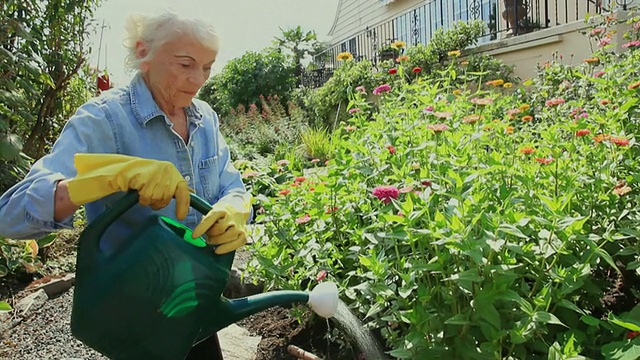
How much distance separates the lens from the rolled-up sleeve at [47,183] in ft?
3.71

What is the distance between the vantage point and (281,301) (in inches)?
48.3

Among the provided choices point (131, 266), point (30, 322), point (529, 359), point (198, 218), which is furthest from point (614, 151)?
point (30, 322)

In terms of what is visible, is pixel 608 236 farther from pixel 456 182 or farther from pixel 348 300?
pixel 348 300

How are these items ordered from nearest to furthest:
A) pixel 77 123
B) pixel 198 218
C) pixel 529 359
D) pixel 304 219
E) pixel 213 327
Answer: pixel 213 327 → pixel 77 123 → pixel 198 218 → pixel 529 359 → pixel 304 219

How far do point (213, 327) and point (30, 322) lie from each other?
2.55 meters

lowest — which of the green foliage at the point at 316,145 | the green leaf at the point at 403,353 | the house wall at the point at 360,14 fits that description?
the green leaf at the point at 403,353

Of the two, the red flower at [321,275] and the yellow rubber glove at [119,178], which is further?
the red flower at [321,275]

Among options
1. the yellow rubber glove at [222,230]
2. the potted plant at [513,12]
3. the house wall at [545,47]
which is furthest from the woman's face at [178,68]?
the potted plant at [513,12]

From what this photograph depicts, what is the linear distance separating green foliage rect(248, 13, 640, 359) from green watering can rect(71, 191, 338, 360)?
2.06 ft

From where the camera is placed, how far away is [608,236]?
5.34ft

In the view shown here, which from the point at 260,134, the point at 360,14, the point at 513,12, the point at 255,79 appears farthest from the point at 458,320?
the point at 360,14

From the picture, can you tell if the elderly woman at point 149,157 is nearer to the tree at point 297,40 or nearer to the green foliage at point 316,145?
the green foliage at point 316,145

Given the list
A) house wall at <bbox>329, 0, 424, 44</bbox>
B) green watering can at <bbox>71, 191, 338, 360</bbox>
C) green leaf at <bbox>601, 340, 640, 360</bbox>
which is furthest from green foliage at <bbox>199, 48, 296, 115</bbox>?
green watering can at <bbox>71, 191, 338, 360</bbox>

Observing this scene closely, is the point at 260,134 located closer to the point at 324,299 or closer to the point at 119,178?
the point at 324,299
